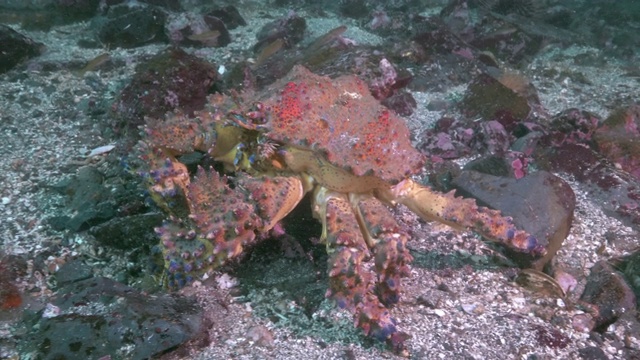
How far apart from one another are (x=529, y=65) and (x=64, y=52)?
9.06 m

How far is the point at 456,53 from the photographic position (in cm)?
833

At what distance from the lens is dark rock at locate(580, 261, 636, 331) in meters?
3.87

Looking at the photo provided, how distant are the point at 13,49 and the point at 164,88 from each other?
360cm

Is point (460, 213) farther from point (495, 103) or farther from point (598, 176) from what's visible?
point (495, 103)

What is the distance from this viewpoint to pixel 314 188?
149 inches

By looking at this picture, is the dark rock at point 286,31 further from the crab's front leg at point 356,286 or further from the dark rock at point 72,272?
the crab's front leg at point 356,286

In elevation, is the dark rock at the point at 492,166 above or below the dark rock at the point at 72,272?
above

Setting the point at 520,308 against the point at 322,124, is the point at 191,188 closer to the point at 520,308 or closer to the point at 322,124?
the point at 322,124

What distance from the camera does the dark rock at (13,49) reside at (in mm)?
7480

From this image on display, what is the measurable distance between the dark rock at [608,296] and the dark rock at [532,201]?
0.42m

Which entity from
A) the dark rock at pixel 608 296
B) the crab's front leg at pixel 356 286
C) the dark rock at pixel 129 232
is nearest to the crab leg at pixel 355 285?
the crab's front leg at pixel 356 286

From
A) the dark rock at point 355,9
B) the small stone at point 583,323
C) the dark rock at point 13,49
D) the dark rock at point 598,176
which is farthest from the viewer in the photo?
the dark rock at point 355,9

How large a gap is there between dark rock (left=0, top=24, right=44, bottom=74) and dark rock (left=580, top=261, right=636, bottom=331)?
8.53m

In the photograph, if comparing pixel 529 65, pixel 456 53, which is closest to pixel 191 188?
pixel 456 53
